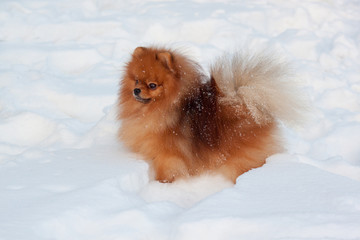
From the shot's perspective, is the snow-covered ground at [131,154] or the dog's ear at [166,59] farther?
the dog's ear at [166,59]

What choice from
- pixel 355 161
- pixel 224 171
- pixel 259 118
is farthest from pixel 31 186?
pixel 355 161

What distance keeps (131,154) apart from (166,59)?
0.73m

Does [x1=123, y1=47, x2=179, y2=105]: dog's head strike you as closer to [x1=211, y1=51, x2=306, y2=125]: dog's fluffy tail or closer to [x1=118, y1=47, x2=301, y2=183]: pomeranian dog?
[x1=118, y1=47, x2=301, y2=183]: pomeranian dog

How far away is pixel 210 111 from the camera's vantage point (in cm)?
305

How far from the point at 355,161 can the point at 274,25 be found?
2490 millimetres

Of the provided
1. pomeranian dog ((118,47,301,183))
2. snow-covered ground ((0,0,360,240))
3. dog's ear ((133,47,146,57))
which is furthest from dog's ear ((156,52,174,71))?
snow-covered ground ((0,0,360,240))

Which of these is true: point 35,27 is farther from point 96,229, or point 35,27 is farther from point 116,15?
point 96,229

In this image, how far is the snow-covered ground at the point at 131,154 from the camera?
1.97 m

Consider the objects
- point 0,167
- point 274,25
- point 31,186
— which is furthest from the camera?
point 274,25

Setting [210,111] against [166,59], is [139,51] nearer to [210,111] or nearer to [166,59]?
[166,59]

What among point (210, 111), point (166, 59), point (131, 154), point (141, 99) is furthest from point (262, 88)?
point (131, 154)

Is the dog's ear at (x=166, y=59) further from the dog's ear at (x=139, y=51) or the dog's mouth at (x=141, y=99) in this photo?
the dog's mouth at (x=141, y=99)

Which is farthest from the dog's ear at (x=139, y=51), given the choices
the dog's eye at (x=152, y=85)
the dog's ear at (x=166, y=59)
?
the dog's eye at (x=152, y=85)

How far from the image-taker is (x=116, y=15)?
5746 mm
